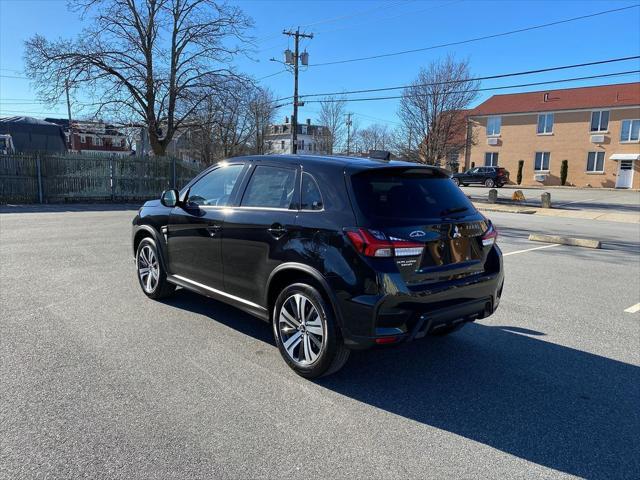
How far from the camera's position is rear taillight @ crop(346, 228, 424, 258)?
3332 millimetres

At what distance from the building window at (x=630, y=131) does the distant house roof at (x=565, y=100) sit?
146cm

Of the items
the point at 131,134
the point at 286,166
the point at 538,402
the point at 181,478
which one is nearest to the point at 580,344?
the point at 538,402

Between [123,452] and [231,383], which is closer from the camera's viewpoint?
[123,452]

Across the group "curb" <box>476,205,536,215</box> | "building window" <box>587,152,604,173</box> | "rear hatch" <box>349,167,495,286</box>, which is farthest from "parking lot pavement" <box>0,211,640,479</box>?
"building window" <box>587,152,604,173</box>

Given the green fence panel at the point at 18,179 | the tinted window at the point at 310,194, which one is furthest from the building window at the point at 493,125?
the tinted window at the point at 310,194

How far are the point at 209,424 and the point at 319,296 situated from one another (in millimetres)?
1173

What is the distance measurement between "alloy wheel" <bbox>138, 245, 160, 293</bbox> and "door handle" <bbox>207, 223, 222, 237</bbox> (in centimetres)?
127

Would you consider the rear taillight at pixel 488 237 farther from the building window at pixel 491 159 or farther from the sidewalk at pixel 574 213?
the building window at pixel 491 159

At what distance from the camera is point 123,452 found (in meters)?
2.77

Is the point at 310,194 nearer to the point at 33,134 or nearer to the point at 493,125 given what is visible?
the point at 33,134

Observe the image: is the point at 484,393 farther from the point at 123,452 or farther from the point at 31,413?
the point at 31,413

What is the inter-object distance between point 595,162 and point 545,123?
18.9ft

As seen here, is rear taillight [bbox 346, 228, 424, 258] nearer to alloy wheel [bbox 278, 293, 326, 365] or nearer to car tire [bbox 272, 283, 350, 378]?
car tire [bbox 272, 283, 350, 378]

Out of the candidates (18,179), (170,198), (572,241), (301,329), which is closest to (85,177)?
(18,179)
